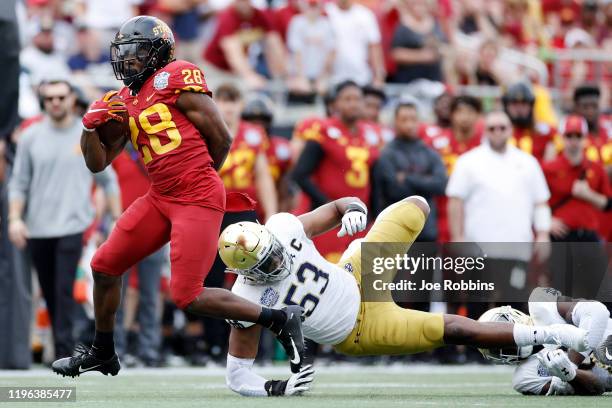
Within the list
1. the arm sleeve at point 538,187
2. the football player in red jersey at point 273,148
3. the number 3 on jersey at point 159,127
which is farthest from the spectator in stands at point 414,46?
the number 3 on jersey at point 159,127

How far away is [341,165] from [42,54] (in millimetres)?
3069

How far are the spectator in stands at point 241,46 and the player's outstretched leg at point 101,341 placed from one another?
18.7ft

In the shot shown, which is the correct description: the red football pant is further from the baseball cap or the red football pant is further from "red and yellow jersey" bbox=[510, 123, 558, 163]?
"red and yellow jersey" bbox=[510, 123, 558, 163]

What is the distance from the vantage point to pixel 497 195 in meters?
10.5

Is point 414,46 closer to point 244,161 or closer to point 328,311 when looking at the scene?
point 244,161

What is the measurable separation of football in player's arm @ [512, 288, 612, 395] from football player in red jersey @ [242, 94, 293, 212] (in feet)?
14.4

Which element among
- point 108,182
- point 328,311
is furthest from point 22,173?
point 328,311

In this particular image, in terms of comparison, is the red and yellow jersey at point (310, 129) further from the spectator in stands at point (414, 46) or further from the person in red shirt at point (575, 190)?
the spectator in stands at point (414, 46)

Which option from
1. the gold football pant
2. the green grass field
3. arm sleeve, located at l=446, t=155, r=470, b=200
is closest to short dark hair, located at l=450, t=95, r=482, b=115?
arm sleeve, located at l=446, t=155, r=470, b=200

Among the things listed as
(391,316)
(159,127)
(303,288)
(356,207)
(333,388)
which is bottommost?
(333,388)

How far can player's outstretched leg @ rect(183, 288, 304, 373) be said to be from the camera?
22.8 ft

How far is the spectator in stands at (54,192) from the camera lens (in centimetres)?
1022

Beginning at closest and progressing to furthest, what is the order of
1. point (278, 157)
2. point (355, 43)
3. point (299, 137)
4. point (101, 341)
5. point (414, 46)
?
point (101, 341) → point (299, 137) → point (278, 157) → point (355, 43) → point (414, 46)

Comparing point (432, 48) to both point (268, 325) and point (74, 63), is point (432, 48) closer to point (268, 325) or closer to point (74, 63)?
point (74, 63)
